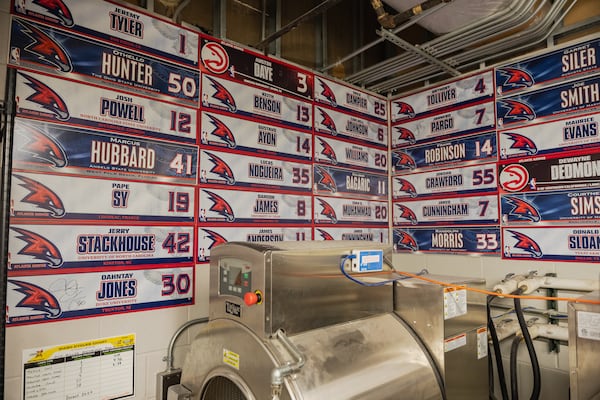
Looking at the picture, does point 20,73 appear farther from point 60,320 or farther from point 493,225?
point 493,225

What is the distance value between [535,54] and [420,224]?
1613 mm

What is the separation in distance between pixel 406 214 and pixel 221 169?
1923mm

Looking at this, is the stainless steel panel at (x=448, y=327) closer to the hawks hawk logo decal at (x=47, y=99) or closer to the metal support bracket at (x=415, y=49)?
the metal support bracket at (x=415, y=49)

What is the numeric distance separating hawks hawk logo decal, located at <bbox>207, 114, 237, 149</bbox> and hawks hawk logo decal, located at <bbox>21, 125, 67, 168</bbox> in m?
0.91

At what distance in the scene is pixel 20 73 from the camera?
1931 mm

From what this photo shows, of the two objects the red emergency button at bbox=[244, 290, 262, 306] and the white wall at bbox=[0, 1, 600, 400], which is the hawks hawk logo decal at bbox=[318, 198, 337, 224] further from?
the red emergency button at bbox=[244, 290, 262, 306]

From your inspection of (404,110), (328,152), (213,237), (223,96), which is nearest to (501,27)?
(404,110)

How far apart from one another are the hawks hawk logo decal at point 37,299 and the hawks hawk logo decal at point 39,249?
128mm

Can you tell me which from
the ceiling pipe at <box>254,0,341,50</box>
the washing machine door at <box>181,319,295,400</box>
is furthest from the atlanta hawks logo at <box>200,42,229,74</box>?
the washing machine door at <box>181,319,295,400</box>

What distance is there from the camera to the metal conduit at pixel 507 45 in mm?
2604

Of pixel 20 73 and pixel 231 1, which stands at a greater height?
pixel 231 1

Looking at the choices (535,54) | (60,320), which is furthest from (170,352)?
(535,54)

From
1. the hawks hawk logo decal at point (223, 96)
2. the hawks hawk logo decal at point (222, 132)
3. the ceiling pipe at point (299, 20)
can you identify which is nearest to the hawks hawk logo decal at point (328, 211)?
the hawks hawk logo decal at point (222, 132)

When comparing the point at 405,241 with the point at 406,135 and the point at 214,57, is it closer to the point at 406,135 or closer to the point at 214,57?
the point at 406,135
